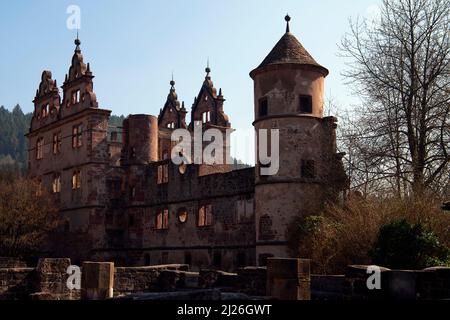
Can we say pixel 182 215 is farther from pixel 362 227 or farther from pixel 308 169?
pixel 362 227

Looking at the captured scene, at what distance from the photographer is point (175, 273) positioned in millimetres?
21391

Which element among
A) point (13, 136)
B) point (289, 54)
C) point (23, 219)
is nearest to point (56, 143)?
point (23, 219)

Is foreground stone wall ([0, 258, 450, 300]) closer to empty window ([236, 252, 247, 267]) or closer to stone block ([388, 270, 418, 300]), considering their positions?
stone block ([388, 270, 418, 300])

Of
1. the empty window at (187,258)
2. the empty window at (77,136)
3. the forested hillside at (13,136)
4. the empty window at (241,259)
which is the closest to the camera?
the empty window at (241,259)

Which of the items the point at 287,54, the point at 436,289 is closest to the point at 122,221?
the point at 287,54

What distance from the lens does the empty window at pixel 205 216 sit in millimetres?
31438

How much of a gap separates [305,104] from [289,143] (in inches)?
69.2

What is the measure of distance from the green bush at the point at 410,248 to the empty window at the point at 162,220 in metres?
18.0

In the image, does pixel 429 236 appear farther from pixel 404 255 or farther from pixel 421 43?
pixel 421 43

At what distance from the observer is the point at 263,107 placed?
27.9 meters

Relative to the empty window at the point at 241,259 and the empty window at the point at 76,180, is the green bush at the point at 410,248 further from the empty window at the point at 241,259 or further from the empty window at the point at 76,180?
the empty window at the point at 76,180

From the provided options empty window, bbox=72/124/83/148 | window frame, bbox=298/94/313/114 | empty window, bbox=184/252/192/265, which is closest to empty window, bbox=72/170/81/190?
empty window, bbox=72/124/83/148

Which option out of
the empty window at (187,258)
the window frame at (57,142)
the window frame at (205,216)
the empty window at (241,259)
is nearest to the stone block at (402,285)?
the empty window at (241,259)
